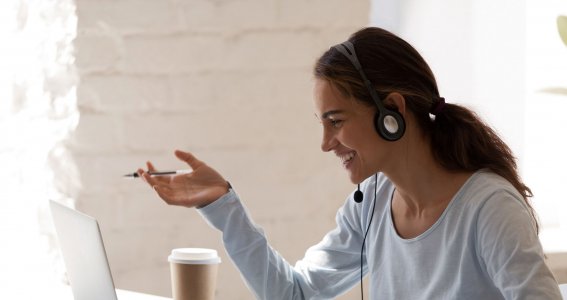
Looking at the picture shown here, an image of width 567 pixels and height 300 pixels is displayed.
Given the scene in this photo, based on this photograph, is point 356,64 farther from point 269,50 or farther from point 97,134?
point 97,134

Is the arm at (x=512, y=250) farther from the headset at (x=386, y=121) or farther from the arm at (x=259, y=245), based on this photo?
the arm at (x=259, y=245)

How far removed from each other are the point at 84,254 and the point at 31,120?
2.22 ft

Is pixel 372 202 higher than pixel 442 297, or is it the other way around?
pixel 372 202

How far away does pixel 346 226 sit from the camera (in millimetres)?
1678

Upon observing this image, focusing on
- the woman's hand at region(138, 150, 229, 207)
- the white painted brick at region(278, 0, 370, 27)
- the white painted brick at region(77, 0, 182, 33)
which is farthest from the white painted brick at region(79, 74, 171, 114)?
the woman's hand at region(138, 150, 229, 207)

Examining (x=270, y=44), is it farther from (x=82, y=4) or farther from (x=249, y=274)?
(x=249, y=274)

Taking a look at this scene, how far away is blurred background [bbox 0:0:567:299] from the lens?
193cm

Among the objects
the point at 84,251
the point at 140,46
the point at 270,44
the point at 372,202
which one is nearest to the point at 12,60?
the point at 140,46

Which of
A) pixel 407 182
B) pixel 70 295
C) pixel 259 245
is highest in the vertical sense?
pixel 407 182

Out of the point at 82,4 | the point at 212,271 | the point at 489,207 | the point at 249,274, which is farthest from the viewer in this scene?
the point at 82,4

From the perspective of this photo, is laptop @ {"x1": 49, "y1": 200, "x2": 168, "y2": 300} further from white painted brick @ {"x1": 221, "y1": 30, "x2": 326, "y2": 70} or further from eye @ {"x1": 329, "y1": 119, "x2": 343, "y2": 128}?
white painted brick @ {"x1": 221, "y1": 30, "x2": 326, "y2": 70}

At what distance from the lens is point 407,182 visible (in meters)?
1.48

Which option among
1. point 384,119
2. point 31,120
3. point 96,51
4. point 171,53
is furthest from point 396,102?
point 31,120

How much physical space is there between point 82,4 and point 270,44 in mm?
423
